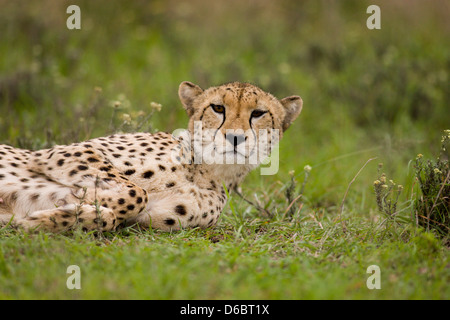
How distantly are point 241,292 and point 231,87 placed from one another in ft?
5.27

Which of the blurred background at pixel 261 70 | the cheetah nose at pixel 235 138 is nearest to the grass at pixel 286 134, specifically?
the blurred background at pixel 261 70

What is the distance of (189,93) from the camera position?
386 cm

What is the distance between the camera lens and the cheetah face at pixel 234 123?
3396 millimetres

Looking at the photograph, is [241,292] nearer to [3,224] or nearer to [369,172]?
[3,224]

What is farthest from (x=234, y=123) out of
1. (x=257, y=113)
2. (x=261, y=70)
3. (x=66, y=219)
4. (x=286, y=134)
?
(x=261, y=70)

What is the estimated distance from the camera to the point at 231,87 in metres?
3.64

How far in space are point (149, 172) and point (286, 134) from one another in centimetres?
312

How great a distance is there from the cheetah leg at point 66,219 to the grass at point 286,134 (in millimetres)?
76

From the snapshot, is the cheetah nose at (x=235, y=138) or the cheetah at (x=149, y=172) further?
the cheetah nose at (x=235, y=138)

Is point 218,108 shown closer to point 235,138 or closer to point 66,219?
point 235,138

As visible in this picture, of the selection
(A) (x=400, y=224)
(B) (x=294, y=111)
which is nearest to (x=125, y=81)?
(B) (x=294, y=111)

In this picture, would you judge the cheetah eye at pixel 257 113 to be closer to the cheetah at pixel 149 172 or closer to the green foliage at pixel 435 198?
the cheetah at pixel 149 172

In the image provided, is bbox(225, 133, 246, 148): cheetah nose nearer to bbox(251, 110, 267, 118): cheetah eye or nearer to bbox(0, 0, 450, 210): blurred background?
bbox(251, 110, 267, 118): cheetah eye

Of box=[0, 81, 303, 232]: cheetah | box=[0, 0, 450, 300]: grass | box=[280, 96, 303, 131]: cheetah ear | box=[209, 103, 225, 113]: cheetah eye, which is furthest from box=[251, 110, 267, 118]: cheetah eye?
box=[0, 0, 450, 300]: grass
